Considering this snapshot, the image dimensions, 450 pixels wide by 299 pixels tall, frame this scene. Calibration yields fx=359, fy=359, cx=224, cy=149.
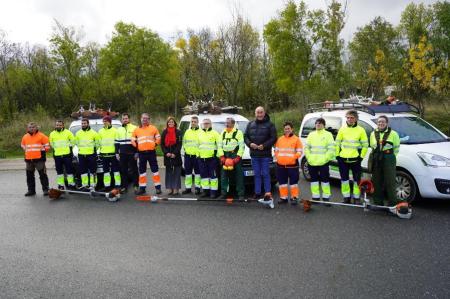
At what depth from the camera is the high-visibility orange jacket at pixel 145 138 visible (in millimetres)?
8383

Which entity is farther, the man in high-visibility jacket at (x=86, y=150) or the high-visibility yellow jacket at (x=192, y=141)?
the man in high-visibility jacket at (x=86, y=150)

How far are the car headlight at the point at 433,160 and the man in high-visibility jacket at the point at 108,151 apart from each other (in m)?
6.59

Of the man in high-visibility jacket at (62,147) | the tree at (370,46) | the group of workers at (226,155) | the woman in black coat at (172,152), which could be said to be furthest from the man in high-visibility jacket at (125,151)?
the tree at (370,46)

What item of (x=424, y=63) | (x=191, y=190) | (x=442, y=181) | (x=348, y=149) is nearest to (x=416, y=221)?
(x=442, y=181)

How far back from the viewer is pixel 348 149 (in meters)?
6.89

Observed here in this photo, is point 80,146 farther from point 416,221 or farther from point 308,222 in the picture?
point 416,221

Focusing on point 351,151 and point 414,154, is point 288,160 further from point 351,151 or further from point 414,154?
point 414,154

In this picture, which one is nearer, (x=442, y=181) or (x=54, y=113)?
(x=442, y=181)

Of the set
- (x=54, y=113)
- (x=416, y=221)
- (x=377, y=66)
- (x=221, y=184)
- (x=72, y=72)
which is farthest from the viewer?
(x=54, y=113)

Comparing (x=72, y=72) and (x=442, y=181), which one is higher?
(x=72, y=72)

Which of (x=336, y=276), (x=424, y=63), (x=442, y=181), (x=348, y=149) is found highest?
(x=424, y=63)

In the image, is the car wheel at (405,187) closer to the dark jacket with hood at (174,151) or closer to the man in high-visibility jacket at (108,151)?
the dark jacket with hood at (174,151)

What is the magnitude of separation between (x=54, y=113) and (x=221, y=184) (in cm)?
2941

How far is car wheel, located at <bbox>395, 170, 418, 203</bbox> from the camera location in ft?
21.9
